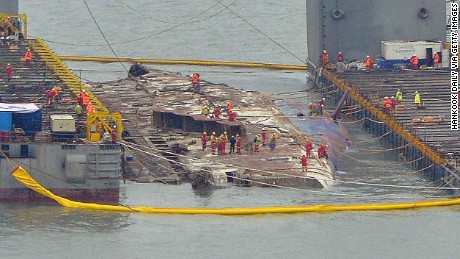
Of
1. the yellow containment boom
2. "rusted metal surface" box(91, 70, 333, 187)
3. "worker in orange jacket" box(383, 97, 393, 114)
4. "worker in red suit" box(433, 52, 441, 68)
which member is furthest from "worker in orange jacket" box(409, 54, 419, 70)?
the yellow containment boom

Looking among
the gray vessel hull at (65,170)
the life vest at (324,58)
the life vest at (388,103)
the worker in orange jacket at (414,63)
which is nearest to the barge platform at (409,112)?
the life vest at (388,103)

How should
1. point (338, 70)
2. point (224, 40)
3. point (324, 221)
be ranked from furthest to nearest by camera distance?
point (224, 40) < point (338, 70) < point (324, 221)

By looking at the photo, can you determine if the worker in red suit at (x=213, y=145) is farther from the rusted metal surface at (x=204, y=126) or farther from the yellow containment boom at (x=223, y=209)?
the yellow containment boom at (x=223, y=209)

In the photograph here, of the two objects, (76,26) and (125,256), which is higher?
(76,26)

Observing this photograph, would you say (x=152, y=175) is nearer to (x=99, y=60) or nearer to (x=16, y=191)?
(x=16, y=191)

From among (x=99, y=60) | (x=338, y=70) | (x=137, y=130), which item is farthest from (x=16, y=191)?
(x=99, y=60)
